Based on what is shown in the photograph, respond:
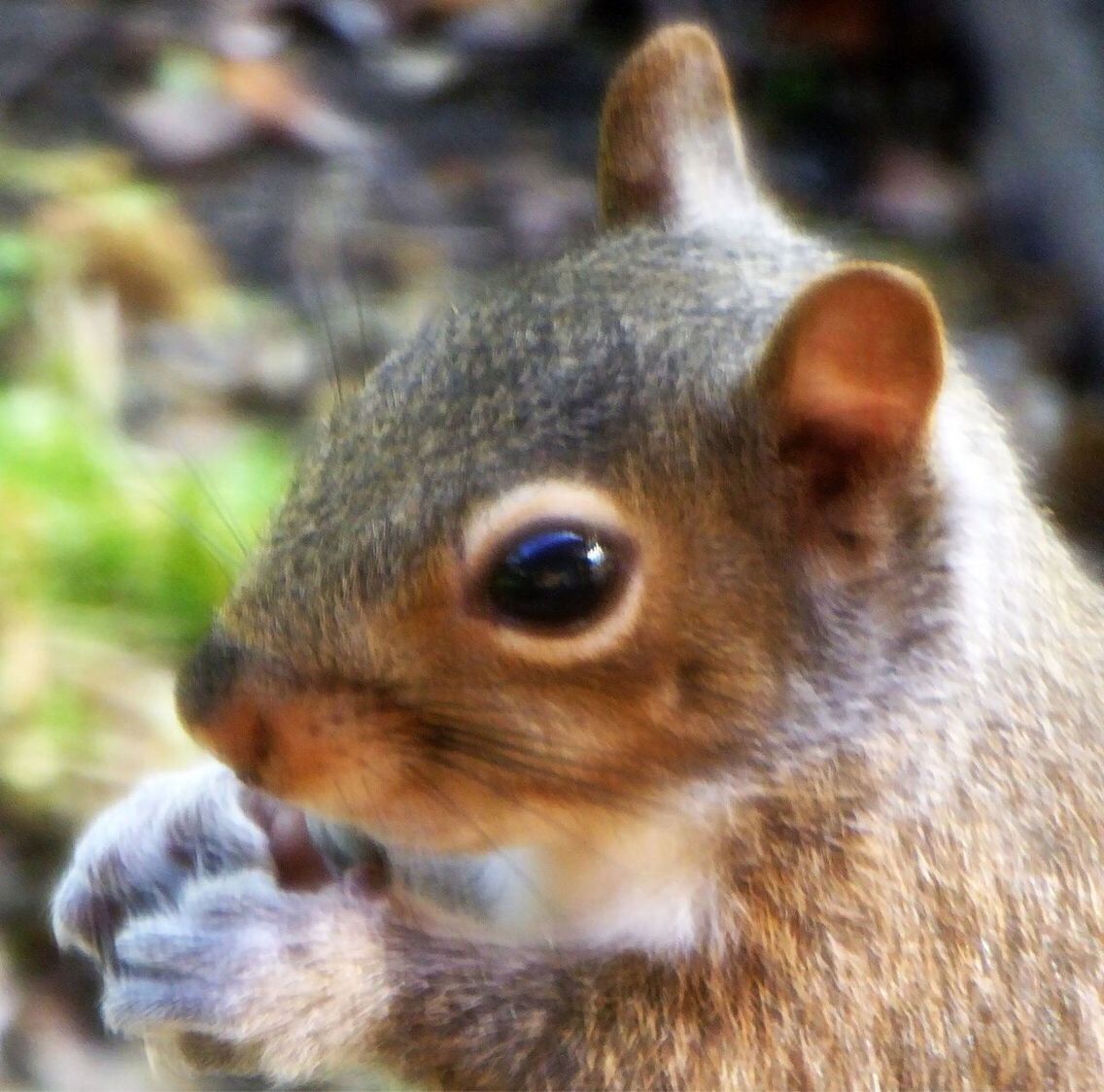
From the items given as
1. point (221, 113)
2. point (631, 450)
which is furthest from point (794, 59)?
point (631, 450)

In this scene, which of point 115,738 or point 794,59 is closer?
point 115,738

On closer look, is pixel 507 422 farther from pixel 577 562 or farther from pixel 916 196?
pixel 916 196

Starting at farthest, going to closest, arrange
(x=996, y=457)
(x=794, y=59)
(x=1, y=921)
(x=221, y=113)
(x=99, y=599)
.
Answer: (x=794, y=59) → (x=221, y=113) → (x=99, y=599) → (x=1, y=921) → (x=996, y=457)

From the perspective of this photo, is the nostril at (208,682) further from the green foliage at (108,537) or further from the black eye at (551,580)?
the green foliage at (108,537)

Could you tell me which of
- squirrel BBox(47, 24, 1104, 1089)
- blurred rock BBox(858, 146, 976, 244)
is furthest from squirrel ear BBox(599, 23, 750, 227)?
blurred rock BBox(858, 146, 976, 244)

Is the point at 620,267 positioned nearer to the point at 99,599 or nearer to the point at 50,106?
the point at 99,599


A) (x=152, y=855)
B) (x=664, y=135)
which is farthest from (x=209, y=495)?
(x=664, y=135)

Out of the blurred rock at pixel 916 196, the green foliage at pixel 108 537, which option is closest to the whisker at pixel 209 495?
the green foliage at pixel 108 537
